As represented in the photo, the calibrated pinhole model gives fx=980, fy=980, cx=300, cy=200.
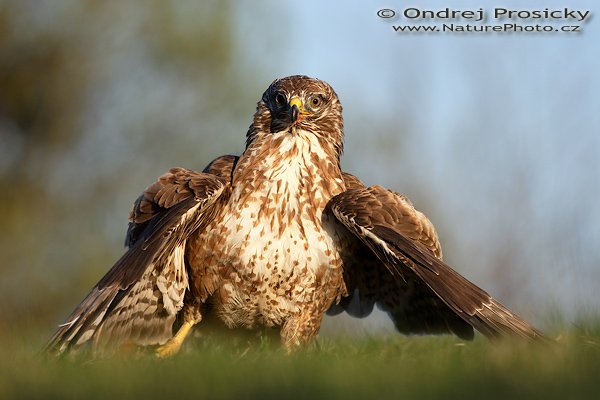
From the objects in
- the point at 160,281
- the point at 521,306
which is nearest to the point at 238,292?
the point at 160,281

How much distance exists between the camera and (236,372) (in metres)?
4.61

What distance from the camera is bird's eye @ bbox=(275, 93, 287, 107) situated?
7156 mm

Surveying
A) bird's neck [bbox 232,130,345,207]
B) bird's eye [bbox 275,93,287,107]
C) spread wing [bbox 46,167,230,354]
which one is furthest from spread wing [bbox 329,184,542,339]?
spread wing [bbox 46,167,230,354]

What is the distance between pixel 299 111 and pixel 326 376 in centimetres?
303

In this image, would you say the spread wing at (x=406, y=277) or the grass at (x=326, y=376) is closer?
the grass at (x=326, y=376)

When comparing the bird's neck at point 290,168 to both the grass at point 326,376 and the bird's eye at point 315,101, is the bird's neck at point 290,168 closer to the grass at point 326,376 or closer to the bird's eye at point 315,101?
the bird's eye at point 315,101

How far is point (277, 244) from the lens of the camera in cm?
661

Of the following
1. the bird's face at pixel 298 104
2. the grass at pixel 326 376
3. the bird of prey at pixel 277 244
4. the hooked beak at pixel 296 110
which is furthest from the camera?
the bird's face at pixel 298 104

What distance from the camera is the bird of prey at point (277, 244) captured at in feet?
20.9

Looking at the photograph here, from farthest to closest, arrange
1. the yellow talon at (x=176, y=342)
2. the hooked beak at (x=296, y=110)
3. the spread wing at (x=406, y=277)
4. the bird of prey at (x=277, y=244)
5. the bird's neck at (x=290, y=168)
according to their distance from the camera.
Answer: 1. the hooked beak at (x=296, y=110)
2. the bird's neck at (x=290, y=168)
3. the yellow talon at (x=176, y=342)
4. the bird of prey at (x=277, y=244)
5. the spread wing at (x=406, y=277)

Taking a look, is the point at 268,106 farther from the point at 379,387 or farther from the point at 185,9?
the point at 185,9

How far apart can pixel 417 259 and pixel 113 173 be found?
12.4 metres

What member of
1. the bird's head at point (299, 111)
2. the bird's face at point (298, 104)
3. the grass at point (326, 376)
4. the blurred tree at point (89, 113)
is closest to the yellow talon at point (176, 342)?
the grass at point (326, 376)

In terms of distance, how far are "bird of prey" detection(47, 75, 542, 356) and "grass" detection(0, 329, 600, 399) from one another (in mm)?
1121
